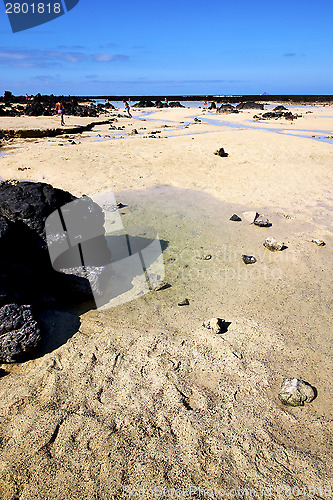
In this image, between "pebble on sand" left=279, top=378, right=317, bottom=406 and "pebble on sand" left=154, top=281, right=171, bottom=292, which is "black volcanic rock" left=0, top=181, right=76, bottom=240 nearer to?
"pebble on sand" left=154, top=281, right=171, bottom=292

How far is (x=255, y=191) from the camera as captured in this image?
28.7 ft

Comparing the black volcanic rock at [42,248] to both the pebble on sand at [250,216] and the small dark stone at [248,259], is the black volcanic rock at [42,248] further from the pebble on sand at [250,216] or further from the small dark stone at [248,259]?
the pebble on sand at [250,216]

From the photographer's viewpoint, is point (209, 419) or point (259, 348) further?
point (259, 348)

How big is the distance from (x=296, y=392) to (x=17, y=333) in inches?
117

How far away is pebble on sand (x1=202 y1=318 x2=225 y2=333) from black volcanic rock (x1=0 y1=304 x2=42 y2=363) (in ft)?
6.59

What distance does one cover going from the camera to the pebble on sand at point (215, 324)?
12.1 ft

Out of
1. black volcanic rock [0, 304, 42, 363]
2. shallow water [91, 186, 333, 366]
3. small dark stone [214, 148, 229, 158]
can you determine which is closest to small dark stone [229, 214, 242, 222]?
shallow water [91, 186, 333, 366]

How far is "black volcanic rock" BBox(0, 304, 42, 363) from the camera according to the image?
3.18m

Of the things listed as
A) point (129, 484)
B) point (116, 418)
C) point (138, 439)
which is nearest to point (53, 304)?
point (116, 418)

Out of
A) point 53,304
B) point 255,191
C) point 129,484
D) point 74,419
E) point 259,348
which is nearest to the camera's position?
point 129,484

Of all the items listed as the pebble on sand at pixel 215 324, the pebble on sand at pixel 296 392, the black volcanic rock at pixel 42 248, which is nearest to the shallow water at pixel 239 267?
the pebble on sand at pixel 215 324

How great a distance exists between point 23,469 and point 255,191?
8.23 m

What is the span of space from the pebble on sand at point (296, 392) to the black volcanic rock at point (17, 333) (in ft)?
8.70

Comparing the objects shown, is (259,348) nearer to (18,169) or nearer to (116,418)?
(116,418)
